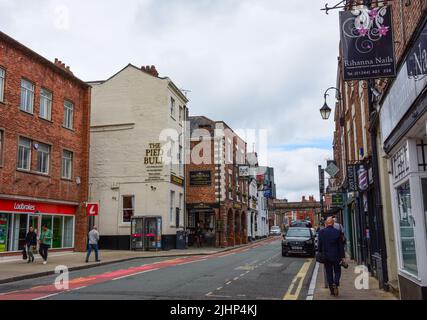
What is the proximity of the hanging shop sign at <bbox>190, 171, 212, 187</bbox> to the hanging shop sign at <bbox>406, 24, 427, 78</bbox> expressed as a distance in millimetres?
32825

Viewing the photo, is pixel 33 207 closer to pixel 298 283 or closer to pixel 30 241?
pixel 30 241

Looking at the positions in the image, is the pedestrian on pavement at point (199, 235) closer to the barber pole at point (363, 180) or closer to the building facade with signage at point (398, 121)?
the barber pole at point (363, 180)

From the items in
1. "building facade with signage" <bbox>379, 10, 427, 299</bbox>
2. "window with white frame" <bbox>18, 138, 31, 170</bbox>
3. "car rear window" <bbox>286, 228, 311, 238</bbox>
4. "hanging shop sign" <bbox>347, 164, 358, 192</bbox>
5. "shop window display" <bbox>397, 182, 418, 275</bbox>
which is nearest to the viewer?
"building facade with signage" <bbox>379, 10, 427, 299</bbox>

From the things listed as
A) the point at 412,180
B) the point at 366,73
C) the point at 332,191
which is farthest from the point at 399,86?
the point at 332,191

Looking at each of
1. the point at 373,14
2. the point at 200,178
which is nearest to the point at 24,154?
A: the point at 200,178

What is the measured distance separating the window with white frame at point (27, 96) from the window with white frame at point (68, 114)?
3.46m

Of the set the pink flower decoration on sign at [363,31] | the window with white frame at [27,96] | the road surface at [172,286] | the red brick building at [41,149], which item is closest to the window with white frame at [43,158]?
the red brick building at [41,149]

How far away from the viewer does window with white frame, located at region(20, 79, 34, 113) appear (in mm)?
23453

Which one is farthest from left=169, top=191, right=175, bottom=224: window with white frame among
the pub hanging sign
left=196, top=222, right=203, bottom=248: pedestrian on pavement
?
the pub hanging sign

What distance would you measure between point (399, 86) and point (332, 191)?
18.7m

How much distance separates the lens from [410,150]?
8.32 metres

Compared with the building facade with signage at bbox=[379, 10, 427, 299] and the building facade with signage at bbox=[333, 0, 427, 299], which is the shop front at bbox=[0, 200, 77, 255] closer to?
the building facade with signage at bbox=[333, 0, 427, 299]

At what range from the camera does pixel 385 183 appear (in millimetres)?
11953

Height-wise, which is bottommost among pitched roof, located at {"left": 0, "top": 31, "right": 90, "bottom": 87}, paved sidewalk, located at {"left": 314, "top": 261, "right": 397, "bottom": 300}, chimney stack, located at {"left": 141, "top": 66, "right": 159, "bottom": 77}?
paved sidewalk, located at {"left": 314, "top": 261, "right": 397, "bottom": 300}
